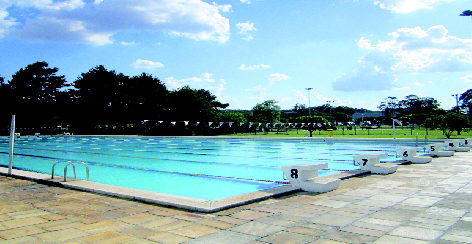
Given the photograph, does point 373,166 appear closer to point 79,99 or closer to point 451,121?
point 451,121

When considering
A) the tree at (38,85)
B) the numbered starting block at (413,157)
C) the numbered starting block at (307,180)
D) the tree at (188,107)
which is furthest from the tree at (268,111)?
the numbered starting block at (307,180)

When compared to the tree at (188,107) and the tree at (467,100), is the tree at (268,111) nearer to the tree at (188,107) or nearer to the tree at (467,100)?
the tree at (188,107)

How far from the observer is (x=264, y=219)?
4.13 metres

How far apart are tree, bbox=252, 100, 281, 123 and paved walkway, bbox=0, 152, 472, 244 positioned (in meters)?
60.9

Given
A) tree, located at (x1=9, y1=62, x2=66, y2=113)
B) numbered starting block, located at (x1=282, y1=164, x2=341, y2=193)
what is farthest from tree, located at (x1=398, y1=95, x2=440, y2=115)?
numbered starting block, located at (x1=282, y1=164, x2=341, y2=193)

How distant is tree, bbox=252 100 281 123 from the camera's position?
6779cm

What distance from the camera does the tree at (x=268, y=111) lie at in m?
67.8

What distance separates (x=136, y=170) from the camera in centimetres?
1111

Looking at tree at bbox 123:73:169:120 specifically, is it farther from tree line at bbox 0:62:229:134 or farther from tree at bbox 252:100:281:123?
tree at bbox 252:100:281:123

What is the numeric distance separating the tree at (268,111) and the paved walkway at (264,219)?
60.9 meters

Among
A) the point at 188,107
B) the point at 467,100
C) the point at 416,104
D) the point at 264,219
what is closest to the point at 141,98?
the point at 188,107

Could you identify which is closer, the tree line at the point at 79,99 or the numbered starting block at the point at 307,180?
the numbered starting block at the point at 307,180

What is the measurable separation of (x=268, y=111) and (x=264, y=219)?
64.5 m

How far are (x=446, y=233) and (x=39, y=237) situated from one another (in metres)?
4.24
